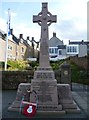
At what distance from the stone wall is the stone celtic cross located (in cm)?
1100

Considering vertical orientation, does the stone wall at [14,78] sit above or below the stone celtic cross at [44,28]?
below

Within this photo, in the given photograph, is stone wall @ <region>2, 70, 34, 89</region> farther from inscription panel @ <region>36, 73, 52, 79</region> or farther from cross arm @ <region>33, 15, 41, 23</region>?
inscription panel @ <region>36, 73, 52, 79</region>

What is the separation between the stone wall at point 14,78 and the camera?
2138 centimetres

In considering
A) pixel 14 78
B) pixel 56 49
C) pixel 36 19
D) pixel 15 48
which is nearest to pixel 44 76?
pixel 36 19

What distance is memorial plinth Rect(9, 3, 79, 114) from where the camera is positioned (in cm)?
977

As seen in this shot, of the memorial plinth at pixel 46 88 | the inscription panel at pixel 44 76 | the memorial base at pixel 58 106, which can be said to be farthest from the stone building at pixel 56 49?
the inscription panel at pixel 44 76

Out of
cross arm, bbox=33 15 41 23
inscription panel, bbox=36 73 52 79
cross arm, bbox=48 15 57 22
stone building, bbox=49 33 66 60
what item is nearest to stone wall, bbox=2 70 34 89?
cross arm, bbox=33 15 41 23

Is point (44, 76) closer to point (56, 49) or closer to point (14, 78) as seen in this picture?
point (14, 78)

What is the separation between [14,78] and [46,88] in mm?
11908

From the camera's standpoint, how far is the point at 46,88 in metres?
9.87

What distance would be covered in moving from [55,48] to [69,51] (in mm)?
5345

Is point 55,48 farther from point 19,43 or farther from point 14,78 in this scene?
point 14,78

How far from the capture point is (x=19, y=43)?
6781cm

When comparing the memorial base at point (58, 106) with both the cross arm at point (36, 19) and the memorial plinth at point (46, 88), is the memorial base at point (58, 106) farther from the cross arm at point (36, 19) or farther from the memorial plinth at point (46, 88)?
the cross arm at point (36, 19)
